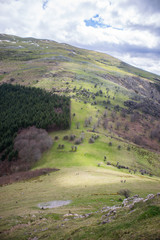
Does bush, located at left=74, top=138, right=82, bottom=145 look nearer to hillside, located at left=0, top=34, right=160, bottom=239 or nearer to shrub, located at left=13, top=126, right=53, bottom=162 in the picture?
hillside, located at left=0, top=34, right=160, bottom=239

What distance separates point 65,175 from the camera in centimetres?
4684

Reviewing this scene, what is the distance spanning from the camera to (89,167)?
53781 millimetres

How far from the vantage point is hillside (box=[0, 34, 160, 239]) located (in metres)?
16.6

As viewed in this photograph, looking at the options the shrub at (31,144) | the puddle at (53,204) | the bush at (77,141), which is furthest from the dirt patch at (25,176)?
the bush at (77,141)

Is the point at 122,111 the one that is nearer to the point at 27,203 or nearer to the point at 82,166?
the point at 82,166

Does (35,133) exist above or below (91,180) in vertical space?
above

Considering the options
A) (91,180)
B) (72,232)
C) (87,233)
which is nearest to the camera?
(87,233)

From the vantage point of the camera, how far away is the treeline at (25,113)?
7244 centimetres

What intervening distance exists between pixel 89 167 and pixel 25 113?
181ft

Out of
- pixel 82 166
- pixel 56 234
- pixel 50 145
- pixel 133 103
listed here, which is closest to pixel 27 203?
pixel 56 234

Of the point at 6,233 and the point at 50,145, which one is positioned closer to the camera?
the point at 6,233

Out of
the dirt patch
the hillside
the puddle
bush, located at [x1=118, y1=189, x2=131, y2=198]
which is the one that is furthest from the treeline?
bush, located at [x1=118, y1=189, x2=131, y2=198]

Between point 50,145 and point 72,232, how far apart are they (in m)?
59.1

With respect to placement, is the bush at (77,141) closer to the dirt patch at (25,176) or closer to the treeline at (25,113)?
the treeline at (25,113)
